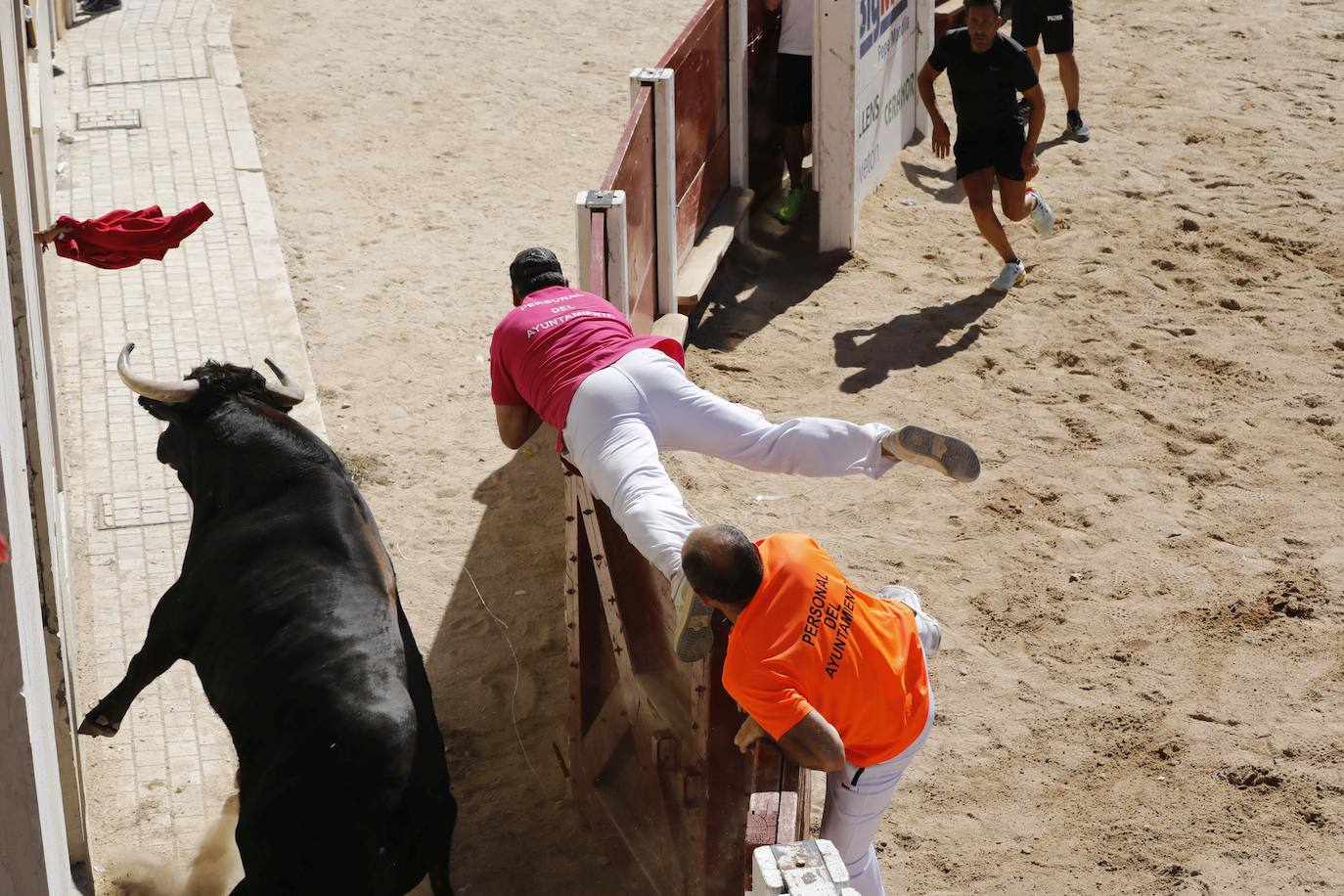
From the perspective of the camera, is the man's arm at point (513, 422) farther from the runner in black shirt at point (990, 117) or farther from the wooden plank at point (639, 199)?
the runner in black shirt at point (990, 117)

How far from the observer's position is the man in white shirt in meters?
9.88

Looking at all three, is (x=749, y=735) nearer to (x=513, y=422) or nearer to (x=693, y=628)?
(x=693, y=628)

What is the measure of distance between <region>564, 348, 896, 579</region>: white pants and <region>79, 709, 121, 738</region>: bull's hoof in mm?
1796

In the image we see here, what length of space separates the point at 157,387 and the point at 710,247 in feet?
15.1

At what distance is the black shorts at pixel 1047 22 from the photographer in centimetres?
1107

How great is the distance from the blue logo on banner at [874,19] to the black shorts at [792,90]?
1.23ft

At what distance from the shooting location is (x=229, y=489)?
5.25 metres

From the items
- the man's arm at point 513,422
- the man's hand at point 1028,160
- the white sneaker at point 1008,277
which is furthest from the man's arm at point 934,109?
the man's arm at point 513,422

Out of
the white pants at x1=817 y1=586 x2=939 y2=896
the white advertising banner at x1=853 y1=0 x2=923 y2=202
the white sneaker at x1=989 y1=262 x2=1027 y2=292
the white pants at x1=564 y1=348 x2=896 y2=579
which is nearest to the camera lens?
the white pants at x1=817 y1=586 x2=939 y2=896

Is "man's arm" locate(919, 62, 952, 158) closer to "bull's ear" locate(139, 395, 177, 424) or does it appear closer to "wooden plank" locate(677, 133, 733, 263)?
"wooden plank" locate(677, 133, 733, 263)

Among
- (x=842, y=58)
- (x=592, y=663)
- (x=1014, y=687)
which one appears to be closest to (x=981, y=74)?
(x=842, y=58)

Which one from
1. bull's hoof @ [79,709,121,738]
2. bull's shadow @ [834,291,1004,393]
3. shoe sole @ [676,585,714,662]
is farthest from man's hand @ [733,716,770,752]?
bull's shadow @ [834,291,1004,393]

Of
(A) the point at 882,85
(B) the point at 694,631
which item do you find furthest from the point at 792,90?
(B) the point at 694,631

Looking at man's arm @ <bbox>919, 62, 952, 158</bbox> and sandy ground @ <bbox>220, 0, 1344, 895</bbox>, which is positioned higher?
man's arm @ <bbox>919, 62, 952, 158</bbox>
